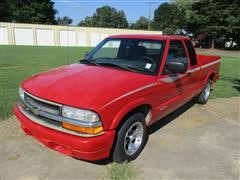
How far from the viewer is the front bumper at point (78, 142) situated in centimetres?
328

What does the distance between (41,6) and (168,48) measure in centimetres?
6488

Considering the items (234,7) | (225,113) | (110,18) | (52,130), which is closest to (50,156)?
(52,130)

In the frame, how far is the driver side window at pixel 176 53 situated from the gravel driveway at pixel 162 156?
1337mm

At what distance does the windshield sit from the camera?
177 inches

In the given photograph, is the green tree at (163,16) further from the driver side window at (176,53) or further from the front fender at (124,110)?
the front fender at (124,110)

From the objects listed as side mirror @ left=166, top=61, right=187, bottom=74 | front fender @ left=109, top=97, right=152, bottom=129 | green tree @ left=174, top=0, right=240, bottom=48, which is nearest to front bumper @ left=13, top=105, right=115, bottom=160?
front fender @ left=109, top=97, right=152, bottom=129

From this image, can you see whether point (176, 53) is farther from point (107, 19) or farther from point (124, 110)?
point (107, 19)

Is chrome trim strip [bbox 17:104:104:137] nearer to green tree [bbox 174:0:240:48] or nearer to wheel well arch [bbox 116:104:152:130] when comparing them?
wheel well arch [bbox 116:104:152:130]

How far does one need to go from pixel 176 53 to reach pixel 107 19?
114698mm

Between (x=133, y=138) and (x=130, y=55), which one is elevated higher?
(x=130, y=55)

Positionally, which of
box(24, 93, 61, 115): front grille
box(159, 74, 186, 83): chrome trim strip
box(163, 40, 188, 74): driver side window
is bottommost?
box(24, 93, 61, 115): front grille

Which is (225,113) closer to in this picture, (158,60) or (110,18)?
(158,60)

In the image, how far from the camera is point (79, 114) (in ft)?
10.8

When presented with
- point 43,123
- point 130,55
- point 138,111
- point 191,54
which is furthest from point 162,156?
point 191,54
